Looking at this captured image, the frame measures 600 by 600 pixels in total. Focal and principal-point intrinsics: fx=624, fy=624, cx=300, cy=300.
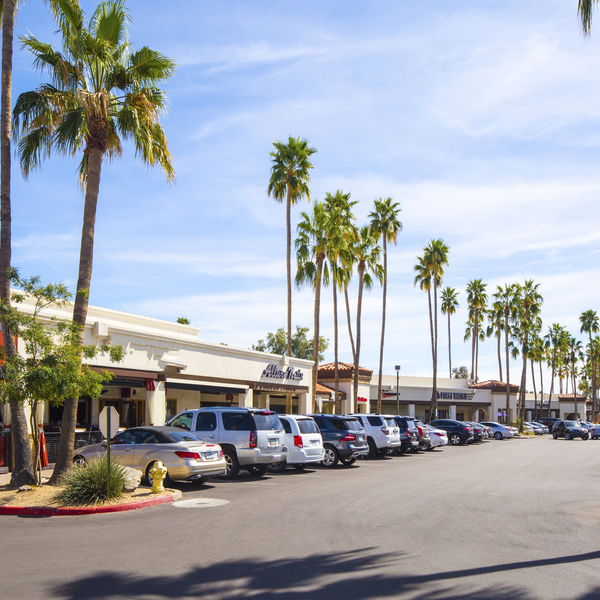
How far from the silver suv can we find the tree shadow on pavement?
28.6 ft

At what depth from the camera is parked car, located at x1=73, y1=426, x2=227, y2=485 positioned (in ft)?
47.0

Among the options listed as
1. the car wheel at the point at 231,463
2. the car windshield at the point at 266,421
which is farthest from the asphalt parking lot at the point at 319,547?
the car windshield at the point at 266,421

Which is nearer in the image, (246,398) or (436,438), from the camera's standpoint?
(246,398)

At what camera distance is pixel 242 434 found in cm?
1650

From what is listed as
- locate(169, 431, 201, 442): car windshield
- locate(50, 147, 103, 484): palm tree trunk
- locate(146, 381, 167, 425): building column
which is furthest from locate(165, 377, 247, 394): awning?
locate(50, 147, 103, 484): palm tree trunk

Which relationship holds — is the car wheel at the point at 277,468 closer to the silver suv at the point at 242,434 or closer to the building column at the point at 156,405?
the silver suv at the point at 242,434

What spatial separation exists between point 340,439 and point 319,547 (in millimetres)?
12561

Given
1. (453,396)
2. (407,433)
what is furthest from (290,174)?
(453,396)

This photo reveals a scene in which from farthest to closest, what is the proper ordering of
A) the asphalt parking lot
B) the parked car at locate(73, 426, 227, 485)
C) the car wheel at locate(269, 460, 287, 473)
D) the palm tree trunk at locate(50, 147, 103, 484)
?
1. the car wheel at locate(269, 460, 287, 473)
2. the parked car at locate(73, 426, 227, 485)
3. the palm tree trunk at locate(50, 147, 103, 484)
4. the asphalt parking lot

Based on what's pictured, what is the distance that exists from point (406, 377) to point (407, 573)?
57.1m

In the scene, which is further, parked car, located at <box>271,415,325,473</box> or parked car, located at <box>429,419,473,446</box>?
parked car, located at <box>429,419,473,446</box>

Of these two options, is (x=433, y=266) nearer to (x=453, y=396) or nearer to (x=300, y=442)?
(x=453, y=396)

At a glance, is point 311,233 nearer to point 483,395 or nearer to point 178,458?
point 178,458

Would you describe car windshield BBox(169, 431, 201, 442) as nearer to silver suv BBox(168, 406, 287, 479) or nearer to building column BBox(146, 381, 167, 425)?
silver suv BBox(168, 406, 287, 479)
